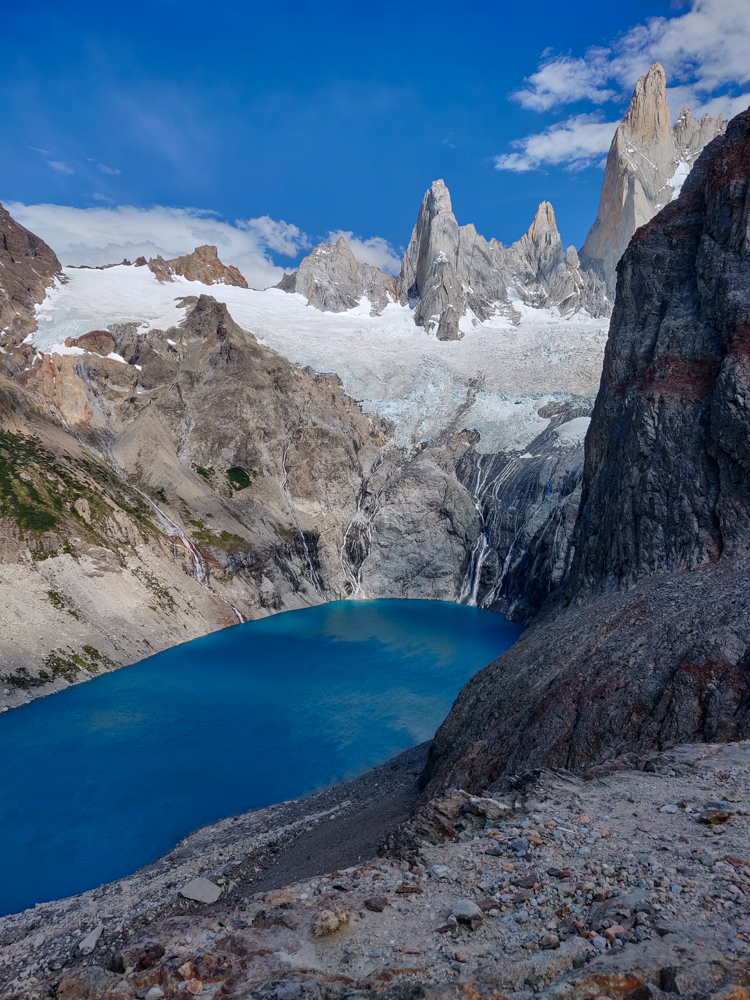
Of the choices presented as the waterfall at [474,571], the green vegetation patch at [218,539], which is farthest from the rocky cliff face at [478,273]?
the green vegetation patch at [218,539]

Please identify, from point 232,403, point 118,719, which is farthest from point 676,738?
point 232,403

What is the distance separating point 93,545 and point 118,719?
19.5 m

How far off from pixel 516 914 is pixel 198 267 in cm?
14239

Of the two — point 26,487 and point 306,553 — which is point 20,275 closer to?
point 26,487

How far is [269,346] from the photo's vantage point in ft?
336

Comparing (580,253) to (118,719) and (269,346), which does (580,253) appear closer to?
(269,346)

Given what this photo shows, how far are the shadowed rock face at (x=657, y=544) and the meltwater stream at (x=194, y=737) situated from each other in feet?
33.0

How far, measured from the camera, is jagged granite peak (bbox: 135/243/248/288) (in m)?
126

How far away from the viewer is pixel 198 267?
432ft

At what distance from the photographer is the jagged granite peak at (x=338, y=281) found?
131m

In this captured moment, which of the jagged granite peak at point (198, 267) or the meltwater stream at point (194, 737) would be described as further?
the jagged granite peak at point (198, 267)

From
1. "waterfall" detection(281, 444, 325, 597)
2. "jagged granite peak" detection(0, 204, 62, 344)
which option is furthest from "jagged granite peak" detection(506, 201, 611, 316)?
"jagged granite peak" detection(0, 204, 62, 344)

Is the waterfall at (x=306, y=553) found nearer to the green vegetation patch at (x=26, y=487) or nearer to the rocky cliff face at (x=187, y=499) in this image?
the rocky cliff face at (x=187, y=499)

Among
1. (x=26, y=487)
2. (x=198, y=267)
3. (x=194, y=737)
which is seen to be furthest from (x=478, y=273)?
(x=194, y=737)
